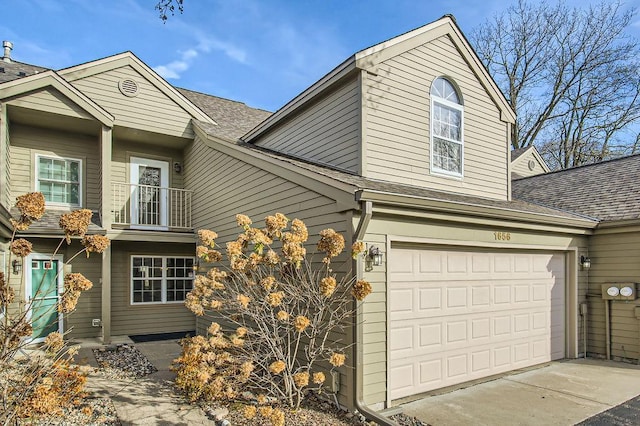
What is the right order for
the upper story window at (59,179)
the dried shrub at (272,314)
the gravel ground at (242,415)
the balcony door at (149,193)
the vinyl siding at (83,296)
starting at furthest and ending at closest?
1. the balcony door at (149,193)
2. the upper story window at (59,179)
3. the vinyl siding at (83,296)
4. the dried shrub at (272,314)
5. the gravel ground at (242,415)

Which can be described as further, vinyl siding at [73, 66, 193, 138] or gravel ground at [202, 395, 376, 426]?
vinyl siding at [73, 66, 193, 138]

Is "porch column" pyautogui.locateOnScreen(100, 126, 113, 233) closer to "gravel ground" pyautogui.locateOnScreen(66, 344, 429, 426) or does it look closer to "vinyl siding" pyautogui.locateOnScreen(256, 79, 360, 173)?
"vinyl siding" pyautogui.locateOnScreen(256, 79, 360, 173)

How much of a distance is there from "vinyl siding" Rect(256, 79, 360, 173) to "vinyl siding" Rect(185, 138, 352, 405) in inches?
44.4

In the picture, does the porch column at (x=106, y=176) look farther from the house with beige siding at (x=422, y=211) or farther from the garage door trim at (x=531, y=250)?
the garage door trim at (x=531, y=250)

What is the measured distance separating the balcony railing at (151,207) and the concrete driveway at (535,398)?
7.88m

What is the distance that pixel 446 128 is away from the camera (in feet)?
25.1

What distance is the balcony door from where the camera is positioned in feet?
34.8

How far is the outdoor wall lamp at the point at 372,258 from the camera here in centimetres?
503

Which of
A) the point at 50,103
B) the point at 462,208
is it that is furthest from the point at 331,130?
the point at 50,103

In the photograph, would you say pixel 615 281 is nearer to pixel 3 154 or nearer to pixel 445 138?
pixel 445 138

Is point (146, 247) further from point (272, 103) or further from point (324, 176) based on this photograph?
point (272, 103)

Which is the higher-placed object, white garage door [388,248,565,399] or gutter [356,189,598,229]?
gutter [356,189,598,229]

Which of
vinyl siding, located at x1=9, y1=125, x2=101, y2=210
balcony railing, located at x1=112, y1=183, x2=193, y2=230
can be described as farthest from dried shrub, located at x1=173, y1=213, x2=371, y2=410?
vinyl siding, located at x1=9, y1=125, x2=101, y2=210

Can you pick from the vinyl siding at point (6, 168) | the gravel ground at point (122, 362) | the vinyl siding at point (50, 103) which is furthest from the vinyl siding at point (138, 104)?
the gravel ground at point (122, 362)
